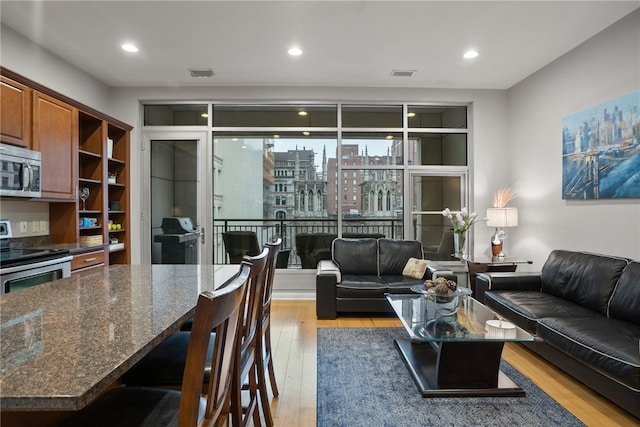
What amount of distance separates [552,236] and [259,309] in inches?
153

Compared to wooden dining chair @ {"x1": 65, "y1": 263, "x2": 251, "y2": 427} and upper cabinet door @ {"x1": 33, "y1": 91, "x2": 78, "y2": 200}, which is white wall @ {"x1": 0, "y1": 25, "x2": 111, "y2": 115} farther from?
wooden dining chair @ {"x1": 65, "y1": 263, "x2": 251, "y2": 427}

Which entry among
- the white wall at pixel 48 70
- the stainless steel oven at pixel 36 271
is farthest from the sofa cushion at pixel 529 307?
the white wall at pixel 48 70

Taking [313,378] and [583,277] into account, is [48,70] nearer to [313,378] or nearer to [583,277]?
[313,378]

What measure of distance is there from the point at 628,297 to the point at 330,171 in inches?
141

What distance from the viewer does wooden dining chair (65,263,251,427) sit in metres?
0.83

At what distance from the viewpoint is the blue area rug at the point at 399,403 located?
2.17 metres

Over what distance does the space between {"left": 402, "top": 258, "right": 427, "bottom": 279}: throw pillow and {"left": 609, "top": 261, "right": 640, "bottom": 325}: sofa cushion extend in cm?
187

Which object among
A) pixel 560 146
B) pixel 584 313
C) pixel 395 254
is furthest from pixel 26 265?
pixel 560 146

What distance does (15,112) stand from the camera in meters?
3.10

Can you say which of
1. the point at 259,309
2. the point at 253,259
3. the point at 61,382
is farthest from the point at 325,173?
the point at 61,382

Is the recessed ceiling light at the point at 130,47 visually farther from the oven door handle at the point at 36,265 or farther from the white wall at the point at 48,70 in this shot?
the oven door handle at the point at 36,265

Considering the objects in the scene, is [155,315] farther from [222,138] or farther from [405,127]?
[405,127]

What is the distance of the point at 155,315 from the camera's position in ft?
4.07

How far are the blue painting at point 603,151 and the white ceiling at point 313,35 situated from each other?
32.1 inches
